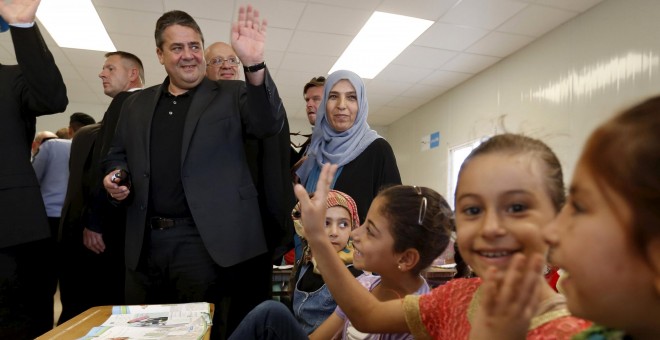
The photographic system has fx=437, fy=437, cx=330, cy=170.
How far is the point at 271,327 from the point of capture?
40.7 inches

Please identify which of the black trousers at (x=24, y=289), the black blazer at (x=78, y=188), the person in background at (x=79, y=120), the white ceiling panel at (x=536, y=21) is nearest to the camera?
the black trousers at (x=24, y=289)

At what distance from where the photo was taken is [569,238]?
53cm

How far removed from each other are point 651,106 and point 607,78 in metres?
3.86

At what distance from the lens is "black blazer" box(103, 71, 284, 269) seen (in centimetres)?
161

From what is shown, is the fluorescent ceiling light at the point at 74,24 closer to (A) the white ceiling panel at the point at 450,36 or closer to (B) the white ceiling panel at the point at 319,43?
(B) the white ceiling panel at the point at 319,43

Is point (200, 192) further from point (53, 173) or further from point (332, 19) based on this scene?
point (332, 19)

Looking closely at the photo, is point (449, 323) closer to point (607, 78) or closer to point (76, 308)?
point (76, 308)

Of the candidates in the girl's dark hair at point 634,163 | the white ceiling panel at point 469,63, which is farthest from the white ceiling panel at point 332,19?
the girl's dark hair at point 634,163

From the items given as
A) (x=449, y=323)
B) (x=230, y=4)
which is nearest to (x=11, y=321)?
(x=449, y=323)

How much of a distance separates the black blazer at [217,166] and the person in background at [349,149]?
0.45m

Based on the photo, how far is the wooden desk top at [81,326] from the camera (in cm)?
98

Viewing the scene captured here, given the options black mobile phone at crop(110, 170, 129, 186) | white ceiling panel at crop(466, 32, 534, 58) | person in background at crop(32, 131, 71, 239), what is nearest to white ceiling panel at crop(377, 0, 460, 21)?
white ceiling panel at crop(466, 32, 534, 58)

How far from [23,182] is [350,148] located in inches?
52.3

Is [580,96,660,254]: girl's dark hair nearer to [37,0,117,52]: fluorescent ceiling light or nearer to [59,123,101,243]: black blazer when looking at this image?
[59,123,101,243]: black blazer
